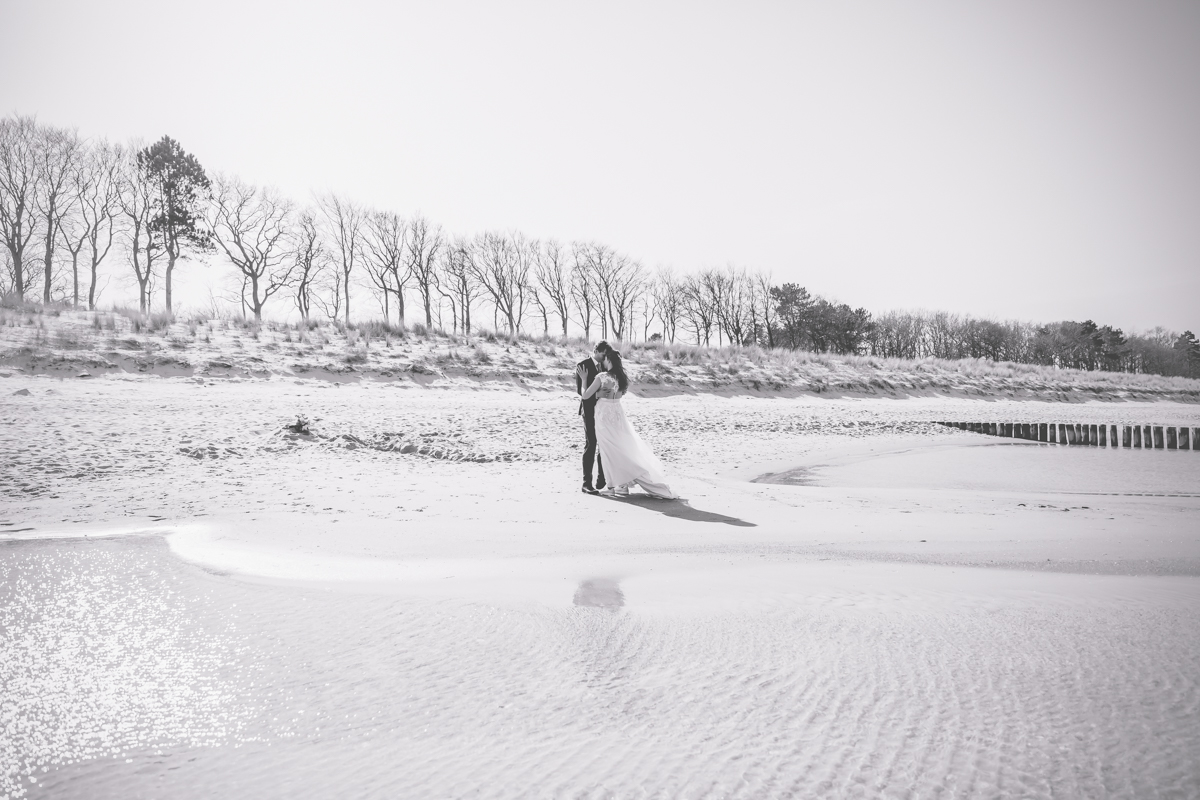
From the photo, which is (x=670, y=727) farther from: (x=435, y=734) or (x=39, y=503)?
(x=39, y=503)

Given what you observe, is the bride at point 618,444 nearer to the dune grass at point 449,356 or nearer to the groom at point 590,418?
the groom at point 590,418

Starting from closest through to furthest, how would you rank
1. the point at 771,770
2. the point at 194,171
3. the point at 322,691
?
the point at 771,770 < the point at 322,691 < the point at 194,171

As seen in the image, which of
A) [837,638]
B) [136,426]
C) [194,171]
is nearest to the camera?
[837,638]

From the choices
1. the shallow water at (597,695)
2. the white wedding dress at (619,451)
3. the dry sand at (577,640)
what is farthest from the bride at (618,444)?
the shallow water at (597,695)

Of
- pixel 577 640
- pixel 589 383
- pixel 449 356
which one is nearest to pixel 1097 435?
pixel 589 383

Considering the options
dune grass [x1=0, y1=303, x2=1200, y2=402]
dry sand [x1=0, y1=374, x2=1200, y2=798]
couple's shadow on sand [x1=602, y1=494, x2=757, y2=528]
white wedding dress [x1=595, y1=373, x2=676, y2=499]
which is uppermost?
dune grass [x1=0, y1=303, x2=1200, y2=402]

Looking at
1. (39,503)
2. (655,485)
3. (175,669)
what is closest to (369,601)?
(175,669)

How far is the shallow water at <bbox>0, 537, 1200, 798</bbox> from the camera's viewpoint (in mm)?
1798

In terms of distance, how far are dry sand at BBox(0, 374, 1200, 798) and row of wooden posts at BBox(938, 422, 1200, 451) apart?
8.82 metres

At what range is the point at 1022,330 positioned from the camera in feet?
225

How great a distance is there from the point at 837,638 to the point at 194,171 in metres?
45.7

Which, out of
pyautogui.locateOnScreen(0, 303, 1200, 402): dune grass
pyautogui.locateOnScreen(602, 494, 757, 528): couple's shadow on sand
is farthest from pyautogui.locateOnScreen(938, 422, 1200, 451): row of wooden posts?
pyautogui.locateOnScreen(602, 494, 757, 528): couple's shadow on sand

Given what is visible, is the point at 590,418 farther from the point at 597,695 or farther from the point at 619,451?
the point at 597,695

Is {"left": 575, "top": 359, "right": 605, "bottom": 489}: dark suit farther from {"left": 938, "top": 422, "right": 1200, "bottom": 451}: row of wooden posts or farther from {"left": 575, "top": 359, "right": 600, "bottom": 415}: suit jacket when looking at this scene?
{"left": 938, "top": 422, "right": 1200, "bottom": 451}: row of wooden posts
